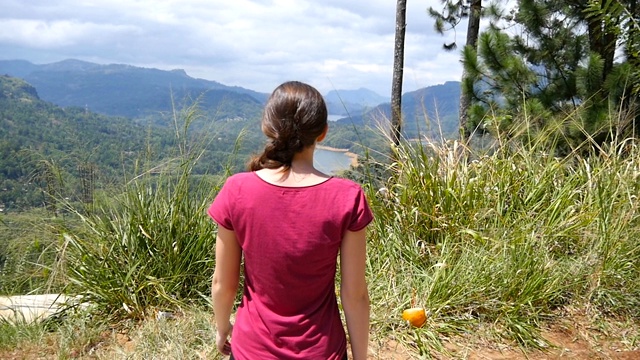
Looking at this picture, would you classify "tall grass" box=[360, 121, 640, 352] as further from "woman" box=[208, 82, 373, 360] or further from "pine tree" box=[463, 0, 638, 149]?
"pine tree" box=[463, 0, 638, 149]

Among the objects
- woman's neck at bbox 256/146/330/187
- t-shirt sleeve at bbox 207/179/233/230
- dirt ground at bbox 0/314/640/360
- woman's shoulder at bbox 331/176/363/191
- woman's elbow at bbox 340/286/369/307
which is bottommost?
dirt ground at bbox 0/314/640/360

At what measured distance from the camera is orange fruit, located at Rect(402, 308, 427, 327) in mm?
2961

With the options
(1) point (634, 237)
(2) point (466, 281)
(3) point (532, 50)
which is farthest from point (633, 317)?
(3) point (532, 50)

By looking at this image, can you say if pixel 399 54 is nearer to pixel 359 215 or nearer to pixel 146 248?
pixel 146 248

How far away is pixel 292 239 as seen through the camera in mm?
1444

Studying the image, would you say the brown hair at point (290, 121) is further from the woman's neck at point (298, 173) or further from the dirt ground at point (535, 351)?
the dirt ground at point (535, 351)

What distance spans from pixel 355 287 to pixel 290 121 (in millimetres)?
496

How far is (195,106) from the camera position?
3955 millimetres

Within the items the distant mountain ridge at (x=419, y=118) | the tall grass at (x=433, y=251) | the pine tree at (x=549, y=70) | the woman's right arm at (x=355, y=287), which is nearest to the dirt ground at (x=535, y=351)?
the tall grass at (x=433, y=251)

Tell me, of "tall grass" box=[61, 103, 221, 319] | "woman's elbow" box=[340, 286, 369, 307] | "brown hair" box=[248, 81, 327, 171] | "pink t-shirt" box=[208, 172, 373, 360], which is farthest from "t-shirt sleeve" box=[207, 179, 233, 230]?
"tall grass" box=[61, 103, 221, 319]

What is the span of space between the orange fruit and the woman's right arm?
4.43 ft

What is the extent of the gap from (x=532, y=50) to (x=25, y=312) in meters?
7.36

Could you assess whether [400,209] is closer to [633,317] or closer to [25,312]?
[633,317]

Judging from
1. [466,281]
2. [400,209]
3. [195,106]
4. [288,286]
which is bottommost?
[466,281]
